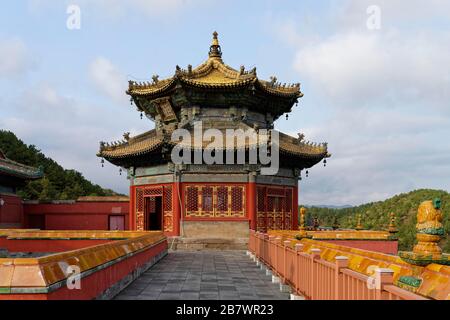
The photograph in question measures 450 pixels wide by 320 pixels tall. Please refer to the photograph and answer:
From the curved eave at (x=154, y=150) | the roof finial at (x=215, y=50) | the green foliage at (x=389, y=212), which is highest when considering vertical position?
the roof finial at (x=215, y=50)

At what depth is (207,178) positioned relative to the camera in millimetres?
25422

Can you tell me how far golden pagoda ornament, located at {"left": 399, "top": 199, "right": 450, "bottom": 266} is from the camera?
19.3ft

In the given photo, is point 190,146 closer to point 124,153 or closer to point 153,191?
point 153,191

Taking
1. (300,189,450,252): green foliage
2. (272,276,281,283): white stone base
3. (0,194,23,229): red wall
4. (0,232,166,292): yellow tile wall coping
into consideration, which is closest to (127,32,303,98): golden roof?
(0,194,23,229): red wall

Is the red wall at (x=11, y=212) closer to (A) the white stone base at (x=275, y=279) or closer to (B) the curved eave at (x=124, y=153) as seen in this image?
(B) the curved eave at (x=124, y=153)

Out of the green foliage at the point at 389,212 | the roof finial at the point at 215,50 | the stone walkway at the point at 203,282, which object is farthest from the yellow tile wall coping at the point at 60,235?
the green foliage at the point at 389,212

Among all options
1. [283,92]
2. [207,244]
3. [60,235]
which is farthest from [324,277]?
[283,92]

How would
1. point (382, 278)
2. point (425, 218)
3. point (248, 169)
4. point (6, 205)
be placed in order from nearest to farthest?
point (382, 278) < point (425, 218) < point (248, 169) < point (6, 205)

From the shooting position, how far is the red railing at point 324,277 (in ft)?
16.7

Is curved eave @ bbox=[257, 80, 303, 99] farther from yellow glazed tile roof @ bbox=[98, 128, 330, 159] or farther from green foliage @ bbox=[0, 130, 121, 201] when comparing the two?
green foliage @ bbox=[0, 130, 121, 201]

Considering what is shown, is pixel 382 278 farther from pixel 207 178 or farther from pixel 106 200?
pixel 106 200

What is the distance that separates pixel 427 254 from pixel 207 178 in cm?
1978

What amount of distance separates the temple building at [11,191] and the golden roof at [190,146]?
27.3 feet

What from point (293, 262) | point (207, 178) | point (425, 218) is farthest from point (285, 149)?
point (425, 218)
